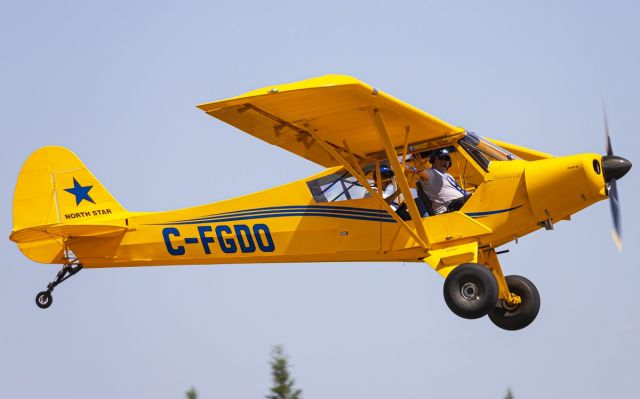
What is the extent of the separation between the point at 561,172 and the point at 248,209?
150 inches

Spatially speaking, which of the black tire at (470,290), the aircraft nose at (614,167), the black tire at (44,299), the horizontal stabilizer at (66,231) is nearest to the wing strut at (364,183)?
the black tire at (470,290)

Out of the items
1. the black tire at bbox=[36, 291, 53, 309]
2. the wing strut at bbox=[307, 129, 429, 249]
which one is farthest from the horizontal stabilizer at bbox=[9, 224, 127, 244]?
the wing strut at bbox=[307, 129, 429, 249]

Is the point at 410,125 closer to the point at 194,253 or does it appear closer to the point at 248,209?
the point at 248,209

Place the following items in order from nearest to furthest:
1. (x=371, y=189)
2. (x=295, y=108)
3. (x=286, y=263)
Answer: (x=295, y=108), (x=371, y=189), (x=286, y=263)

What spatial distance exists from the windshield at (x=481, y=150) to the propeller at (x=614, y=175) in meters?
1.11

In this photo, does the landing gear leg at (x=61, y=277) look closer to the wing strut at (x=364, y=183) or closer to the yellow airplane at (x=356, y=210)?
the yellow airplane at (x=356, y=210)

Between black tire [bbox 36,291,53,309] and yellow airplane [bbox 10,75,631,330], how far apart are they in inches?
0.5

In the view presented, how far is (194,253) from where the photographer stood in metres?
13.3

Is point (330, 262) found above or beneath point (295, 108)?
beneath

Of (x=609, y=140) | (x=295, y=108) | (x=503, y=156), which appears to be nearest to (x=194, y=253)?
(x=295, y=108)

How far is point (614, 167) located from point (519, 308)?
7.13 ft

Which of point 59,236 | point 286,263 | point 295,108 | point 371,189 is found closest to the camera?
point 295,108

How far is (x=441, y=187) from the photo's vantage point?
1208 centimetres

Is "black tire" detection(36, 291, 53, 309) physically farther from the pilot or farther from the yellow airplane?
the pilot
